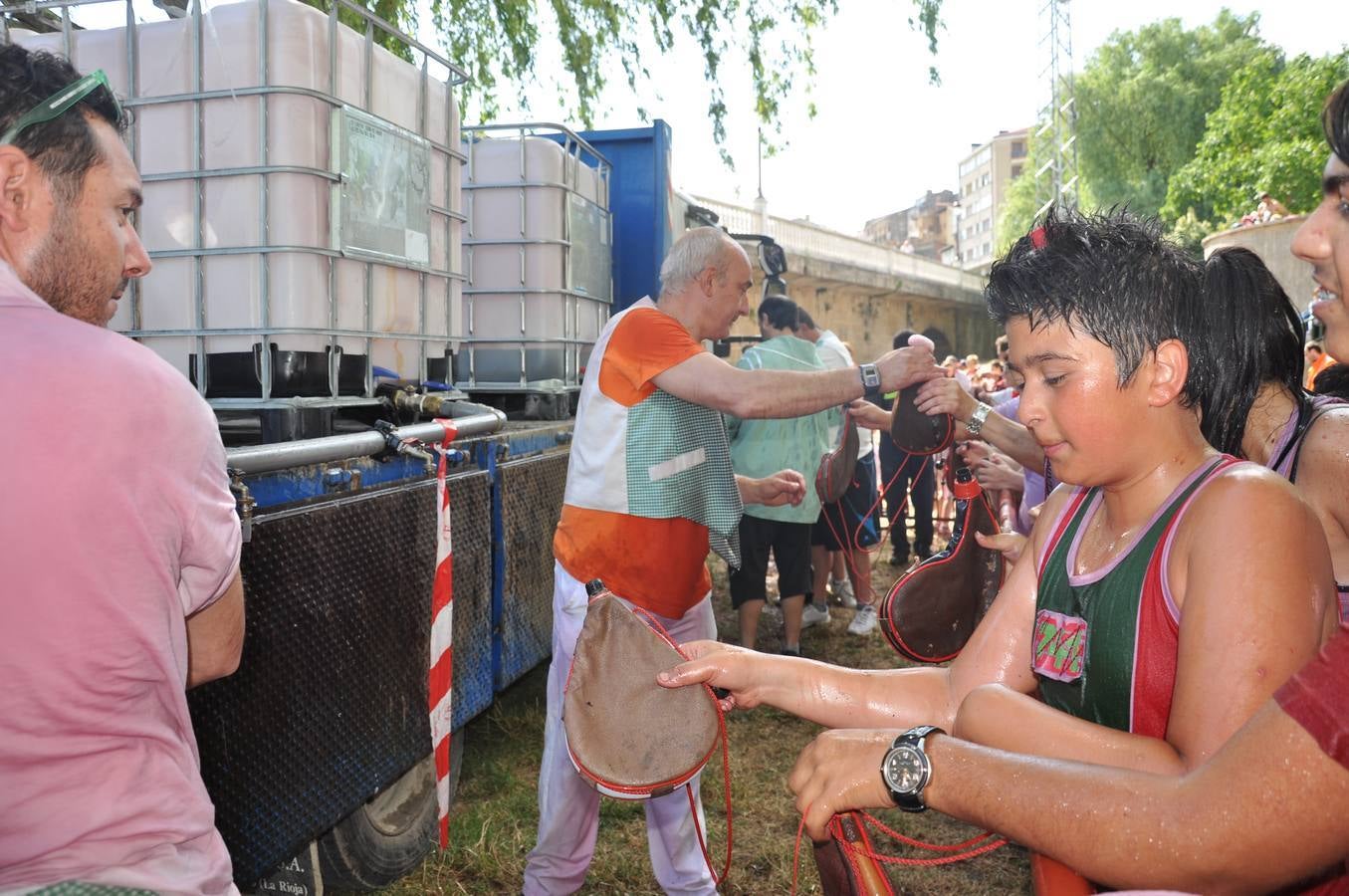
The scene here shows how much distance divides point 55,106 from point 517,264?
10.5 ft

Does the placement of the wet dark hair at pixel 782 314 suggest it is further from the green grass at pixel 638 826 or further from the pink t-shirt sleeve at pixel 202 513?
the pink t-shirt sleeve at pixel 202 513

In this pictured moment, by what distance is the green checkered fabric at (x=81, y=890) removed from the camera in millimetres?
1079

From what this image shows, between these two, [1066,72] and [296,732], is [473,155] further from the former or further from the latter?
[1066,72]

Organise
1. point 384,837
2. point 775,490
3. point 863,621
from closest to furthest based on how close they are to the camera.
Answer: point 384,837 → point 775,490 → point 863,621

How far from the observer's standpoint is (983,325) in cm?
3400

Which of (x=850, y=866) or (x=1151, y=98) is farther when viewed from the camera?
(x=1151, y=98)

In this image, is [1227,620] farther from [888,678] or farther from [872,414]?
[872,414]

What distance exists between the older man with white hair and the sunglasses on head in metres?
1.69

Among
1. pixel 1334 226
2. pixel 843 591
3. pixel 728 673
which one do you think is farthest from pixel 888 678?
pixel 843 591

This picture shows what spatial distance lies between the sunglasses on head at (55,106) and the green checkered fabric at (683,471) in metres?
1.72

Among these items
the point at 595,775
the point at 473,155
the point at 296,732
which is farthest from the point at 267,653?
the point at 473,155

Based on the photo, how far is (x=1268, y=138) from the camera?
2011cm

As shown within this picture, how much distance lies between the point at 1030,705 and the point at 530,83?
7773 mm

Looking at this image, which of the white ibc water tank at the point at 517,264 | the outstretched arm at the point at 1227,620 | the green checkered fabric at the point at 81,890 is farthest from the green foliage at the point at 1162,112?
the green checkered fabric at the point at 81,890
